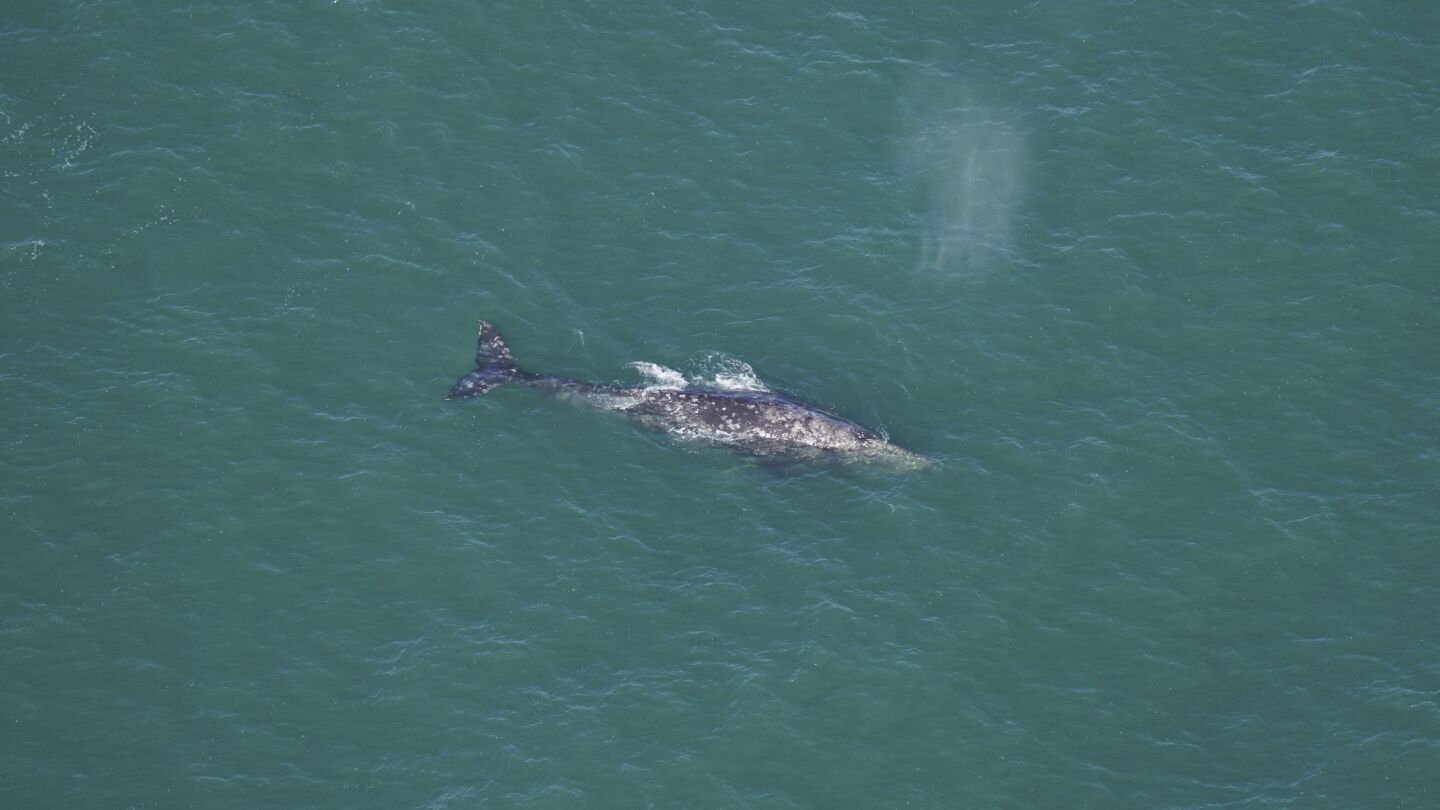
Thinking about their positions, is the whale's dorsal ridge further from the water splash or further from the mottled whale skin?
the water splash

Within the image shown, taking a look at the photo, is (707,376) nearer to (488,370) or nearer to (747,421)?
(747,421)

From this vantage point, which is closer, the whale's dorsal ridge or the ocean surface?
the ocean surface

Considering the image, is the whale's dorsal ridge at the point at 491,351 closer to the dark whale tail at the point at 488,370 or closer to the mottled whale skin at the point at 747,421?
the dark whale tail at the point at 488,370

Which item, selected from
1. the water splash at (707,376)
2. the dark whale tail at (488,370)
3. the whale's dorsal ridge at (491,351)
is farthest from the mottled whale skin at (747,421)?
the whale's dorsal ridge at (491,351)

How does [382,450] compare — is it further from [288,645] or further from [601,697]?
[601,697]

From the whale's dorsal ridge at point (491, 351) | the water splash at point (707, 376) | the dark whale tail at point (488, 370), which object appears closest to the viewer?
the dark whale tail at point (488, 370)

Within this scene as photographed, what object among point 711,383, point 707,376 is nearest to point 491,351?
point 707,376

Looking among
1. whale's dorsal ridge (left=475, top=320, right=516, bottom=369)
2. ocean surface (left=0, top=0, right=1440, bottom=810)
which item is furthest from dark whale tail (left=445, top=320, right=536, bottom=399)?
ocean surface (left=0, top=0, right=1440, bottom=810)
